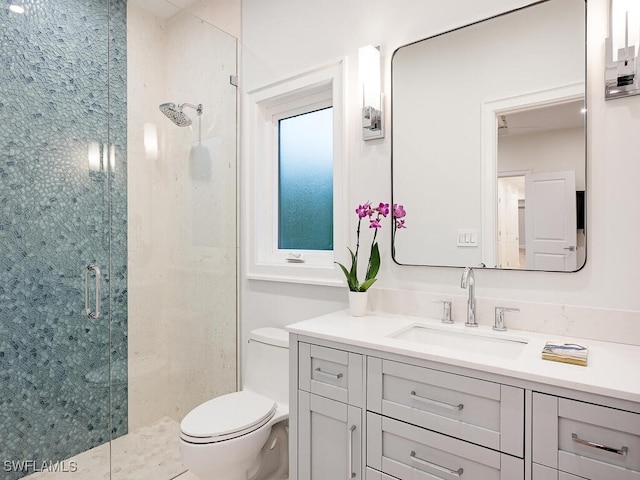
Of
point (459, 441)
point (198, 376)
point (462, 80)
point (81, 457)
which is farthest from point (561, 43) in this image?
point (81, 457)

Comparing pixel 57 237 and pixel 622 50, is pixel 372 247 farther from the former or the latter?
pixel 57 237

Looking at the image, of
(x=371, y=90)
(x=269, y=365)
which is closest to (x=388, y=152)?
(x=371, y=90)

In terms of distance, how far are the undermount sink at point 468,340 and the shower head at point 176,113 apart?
1523 mm

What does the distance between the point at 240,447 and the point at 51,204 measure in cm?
151

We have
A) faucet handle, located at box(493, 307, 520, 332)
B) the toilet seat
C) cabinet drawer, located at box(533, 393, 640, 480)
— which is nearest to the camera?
cabinet drawer, located at box(533, 393, 640, 480)

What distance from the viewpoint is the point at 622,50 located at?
121cm

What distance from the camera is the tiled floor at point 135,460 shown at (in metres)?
1.86

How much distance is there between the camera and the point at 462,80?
153cm

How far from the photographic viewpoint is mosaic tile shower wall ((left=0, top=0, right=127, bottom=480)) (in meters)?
1.84

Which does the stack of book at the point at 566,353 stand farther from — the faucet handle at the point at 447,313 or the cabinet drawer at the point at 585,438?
the faucet handle at the point at 447,313

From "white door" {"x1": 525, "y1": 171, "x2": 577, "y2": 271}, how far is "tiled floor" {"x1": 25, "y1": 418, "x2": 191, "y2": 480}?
1.91 meters

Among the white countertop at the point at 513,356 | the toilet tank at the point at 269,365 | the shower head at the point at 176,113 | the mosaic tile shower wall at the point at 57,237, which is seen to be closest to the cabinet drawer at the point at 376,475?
the white countertop at the point at 513,356

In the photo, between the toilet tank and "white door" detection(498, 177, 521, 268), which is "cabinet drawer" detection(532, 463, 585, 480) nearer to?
"white door" detection(498, 177, 521, 268)

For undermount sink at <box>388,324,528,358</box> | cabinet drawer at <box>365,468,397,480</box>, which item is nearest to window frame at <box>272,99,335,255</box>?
undermount sink at <box>388,324,528,358</box>
